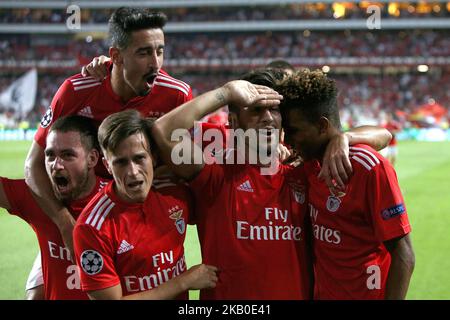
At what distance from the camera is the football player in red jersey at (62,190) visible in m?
3.48

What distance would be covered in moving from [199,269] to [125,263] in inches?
14.7

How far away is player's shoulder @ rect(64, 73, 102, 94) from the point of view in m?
4.34

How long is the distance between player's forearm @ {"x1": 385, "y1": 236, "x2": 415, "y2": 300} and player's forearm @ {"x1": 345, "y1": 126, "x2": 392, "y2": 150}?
23.7 inches

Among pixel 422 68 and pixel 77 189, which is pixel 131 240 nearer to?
pixel 77 189

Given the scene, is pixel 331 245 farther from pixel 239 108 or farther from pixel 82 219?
pixel 82 219

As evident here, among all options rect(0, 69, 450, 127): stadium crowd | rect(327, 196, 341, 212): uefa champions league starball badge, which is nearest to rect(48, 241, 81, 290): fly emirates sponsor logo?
rect(327, 196, 341, 212): uefa champions league starball badge

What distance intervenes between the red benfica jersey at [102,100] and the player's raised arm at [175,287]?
145cm

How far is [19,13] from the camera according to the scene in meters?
55.4

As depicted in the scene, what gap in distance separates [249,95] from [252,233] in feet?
2.36

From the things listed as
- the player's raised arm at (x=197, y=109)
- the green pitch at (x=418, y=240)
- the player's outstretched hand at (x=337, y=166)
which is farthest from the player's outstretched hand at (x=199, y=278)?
the green pitch at (x=418, y=240)

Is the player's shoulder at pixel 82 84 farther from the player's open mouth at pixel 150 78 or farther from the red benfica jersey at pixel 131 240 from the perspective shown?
the red benfica jersey at pixel 131 240

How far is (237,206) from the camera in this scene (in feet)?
11.0

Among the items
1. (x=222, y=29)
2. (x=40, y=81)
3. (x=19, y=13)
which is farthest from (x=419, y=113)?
(x=19, y=13)

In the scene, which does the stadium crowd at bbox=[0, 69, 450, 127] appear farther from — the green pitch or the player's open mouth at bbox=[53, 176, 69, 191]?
the player's open mouth at bbox=[53, 176, 69, 191]
